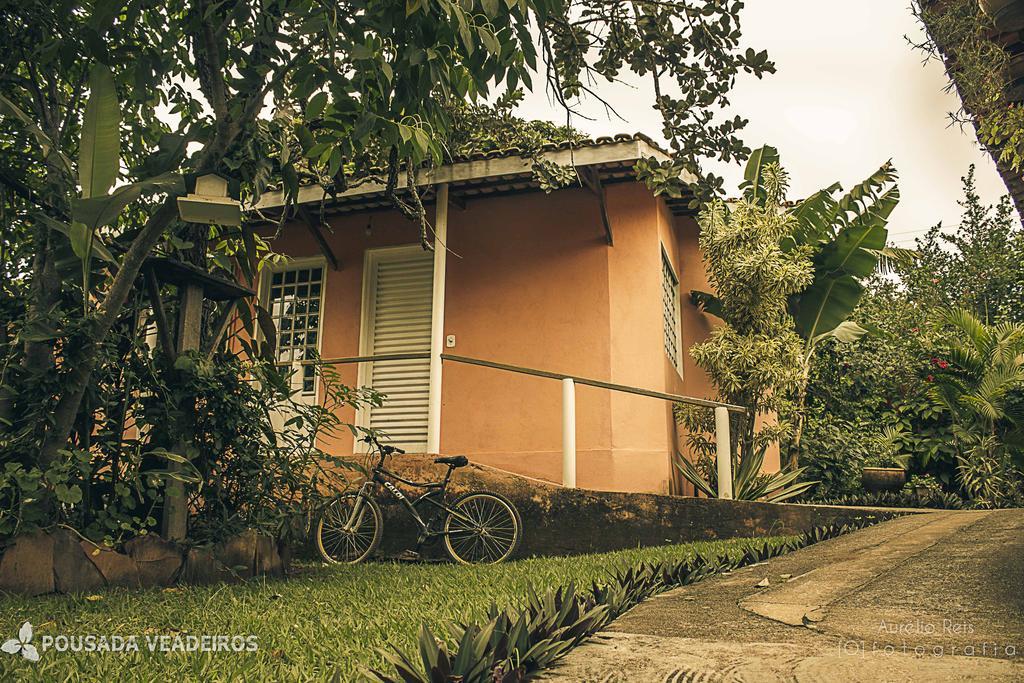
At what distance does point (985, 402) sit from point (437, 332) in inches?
285

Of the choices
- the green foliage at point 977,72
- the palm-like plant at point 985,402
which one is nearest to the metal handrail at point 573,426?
the palm-like plant at point 985,402

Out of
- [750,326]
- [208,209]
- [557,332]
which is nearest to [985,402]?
[750,326]

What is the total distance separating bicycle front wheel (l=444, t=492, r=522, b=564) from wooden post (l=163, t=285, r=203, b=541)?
8.20 feet

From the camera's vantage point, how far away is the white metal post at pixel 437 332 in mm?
8273

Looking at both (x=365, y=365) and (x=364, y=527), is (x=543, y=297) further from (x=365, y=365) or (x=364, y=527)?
(x=364, y=527)

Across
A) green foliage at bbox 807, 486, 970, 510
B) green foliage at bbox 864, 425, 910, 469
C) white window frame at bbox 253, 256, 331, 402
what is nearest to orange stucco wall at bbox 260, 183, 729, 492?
white window frame at bbox 253, 256, 331, 402

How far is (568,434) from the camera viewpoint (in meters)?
7.92

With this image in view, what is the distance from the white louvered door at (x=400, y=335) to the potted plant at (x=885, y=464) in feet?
20.4

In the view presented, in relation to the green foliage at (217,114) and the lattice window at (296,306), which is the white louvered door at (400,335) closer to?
the lattice window at (296,306)

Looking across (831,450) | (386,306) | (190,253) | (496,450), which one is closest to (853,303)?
(831,450)

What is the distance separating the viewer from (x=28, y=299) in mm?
4902

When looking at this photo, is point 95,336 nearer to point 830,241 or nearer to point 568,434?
point 568,434

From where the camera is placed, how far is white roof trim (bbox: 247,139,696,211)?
855 cm

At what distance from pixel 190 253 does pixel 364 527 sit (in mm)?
3038
